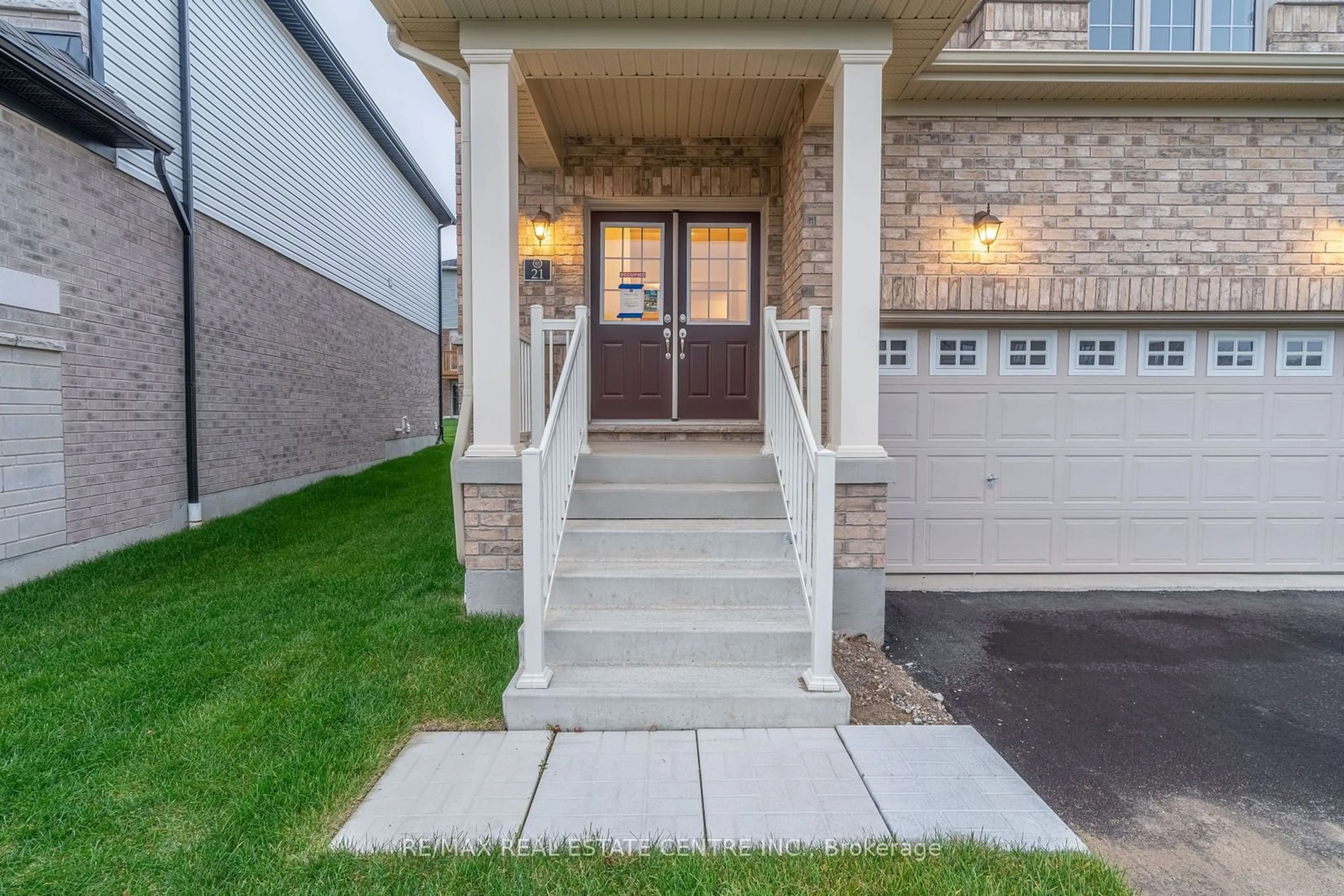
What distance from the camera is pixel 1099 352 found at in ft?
16.6

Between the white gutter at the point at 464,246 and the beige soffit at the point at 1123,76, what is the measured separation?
2.96 meters

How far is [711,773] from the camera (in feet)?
7.79

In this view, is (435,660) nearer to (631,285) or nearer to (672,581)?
(672,581)

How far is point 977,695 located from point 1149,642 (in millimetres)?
1549

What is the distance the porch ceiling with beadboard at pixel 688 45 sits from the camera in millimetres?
3457

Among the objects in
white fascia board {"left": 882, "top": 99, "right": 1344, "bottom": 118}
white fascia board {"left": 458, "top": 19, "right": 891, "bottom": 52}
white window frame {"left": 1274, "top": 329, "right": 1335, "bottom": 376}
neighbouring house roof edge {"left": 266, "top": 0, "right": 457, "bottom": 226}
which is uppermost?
neighbouring house roof edge {"left": 266, "top": 0, "right": 457, "bottom": 226}

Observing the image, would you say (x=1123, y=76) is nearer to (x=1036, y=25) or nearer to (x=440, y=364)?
(x=1036, y=25)

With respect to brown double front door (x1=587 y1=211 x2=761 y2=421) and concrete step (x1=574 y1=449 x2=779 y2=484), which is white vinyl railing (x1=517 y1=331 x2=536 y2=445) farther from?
brown double front door (x1=587 y1=211 x2=761 y2=421)

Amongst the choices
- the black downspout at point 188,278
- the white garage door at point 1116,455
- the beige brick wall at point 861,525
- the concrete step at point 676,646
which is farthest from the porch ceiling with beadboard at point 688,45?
the black downspout at point 188,278

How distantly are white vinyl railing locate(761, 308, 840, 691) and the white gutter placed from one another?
71.0 inches

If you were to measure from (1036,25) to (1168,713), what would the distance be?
4764 millimetres

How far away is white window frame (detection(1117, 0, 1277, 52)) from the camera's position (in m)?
4.96

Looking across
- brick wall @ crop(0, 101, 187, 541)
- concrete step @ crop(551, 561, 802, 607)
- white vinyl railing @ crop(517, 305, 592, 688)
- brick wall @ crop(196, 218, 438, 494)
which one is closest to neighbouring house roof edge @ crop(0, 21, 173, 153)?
brick wall @ crop(0, 101, 187, 541)

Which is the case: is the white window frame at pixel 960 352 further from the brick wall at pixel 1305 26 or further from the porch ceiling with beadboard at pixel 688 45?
the brick wall at pixel 1305 26
